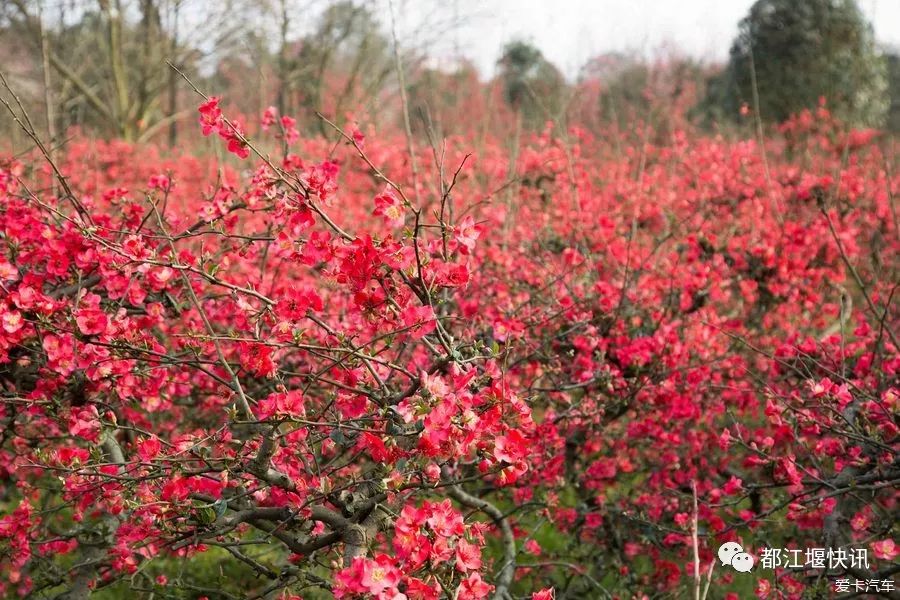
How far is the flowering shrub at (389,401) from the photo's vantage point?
5.49 ft

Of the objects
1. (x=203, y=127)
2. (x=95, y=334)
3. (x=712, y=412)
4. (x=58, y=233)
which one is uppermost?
(x=203, y=127)

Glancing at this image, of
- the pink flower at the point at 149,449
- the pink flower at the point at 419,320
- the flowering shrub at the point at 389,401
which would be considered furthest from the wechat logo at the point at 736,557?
the pink flower at the point at 149,449

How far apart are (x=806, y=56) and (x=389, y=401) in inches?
449

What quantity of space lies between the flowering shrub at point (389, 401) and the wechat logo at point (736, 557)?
2.4 inches

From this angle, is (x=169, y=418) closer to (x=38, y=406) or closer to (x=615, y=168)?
(x=38, y=406)

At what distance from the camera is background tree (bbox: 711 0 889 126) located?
35.7 ft

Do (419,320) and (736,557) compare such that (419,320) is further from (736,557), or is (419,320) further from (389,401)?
(736,557)

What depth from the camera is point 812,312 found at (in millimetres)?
4836

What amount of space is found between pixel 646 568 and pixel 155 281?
98.2 inches

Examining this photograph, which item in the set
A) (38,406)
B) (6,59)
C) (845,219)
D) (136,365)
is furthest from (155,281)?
(6,59)

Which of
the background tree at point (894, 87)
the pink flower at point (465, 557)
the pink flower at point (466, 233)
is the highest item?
the background tree at point (894, 87)

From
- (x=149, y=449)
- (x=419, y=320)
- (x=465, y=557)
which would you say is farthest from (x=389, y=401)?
(x=149, y=449)

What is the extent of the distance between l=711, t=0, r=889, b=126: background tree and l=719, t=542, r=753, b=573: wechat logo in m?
9.46

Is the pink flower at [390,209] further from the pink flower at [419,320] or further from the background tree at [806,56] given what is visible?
Result: the background tree at [806,56]
